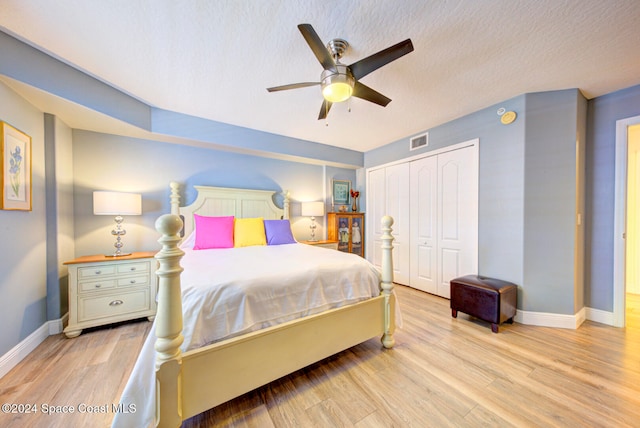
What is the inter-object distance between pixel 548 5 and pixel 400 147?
2.43 meters

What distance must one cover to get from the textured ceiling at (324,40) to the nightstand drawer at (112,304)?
1.84 metres

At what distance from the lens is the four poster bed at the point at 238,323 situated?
3.44ft

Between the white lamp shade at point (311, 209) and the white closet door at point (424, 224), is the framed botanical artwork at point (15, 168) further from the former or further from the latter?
the white closet door at point (424, 224)

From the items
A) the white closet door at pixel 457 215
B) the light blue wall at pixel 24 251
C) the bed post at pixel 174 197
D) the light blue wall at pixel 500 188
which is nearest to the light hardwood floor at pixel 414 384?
the light blue wall at pixel 24 251

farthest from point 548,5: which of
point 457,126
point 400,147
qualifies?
point 400,147

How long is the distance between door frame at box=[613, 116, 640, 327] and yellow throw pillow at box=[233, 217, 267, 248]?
3.88 m

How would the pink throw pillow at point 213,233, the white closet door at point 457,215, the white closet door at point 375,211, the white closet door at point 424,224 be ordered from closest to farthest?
the pink throw pillow at point 213,233, the white closet door at point 457,215, the white closet door at point 424,224, the white closet door at point 375,211

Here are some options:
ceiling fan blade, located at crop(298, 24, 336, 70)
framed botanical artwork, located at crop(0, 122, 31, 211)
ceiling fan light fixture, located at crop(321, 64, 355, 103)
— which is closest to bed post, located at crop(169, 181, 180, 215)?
framed botanical artwork, located at crop(0, 122, 31, 211)

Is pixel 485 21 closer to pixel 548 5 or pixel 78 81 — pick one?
pixel 548 5

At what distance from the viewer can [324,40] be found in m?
1.65

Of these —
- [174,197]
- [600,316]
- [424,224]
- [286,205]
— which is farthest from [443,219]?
[174,197]

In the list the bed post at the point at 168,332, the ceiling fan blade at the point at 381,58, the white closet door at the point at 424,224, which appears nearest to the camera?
the bed post at the point at 168,332

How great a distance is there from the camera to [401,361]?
1.78 metres

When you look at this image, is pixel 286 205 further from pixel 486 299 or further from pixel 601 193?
pixel 601 193
